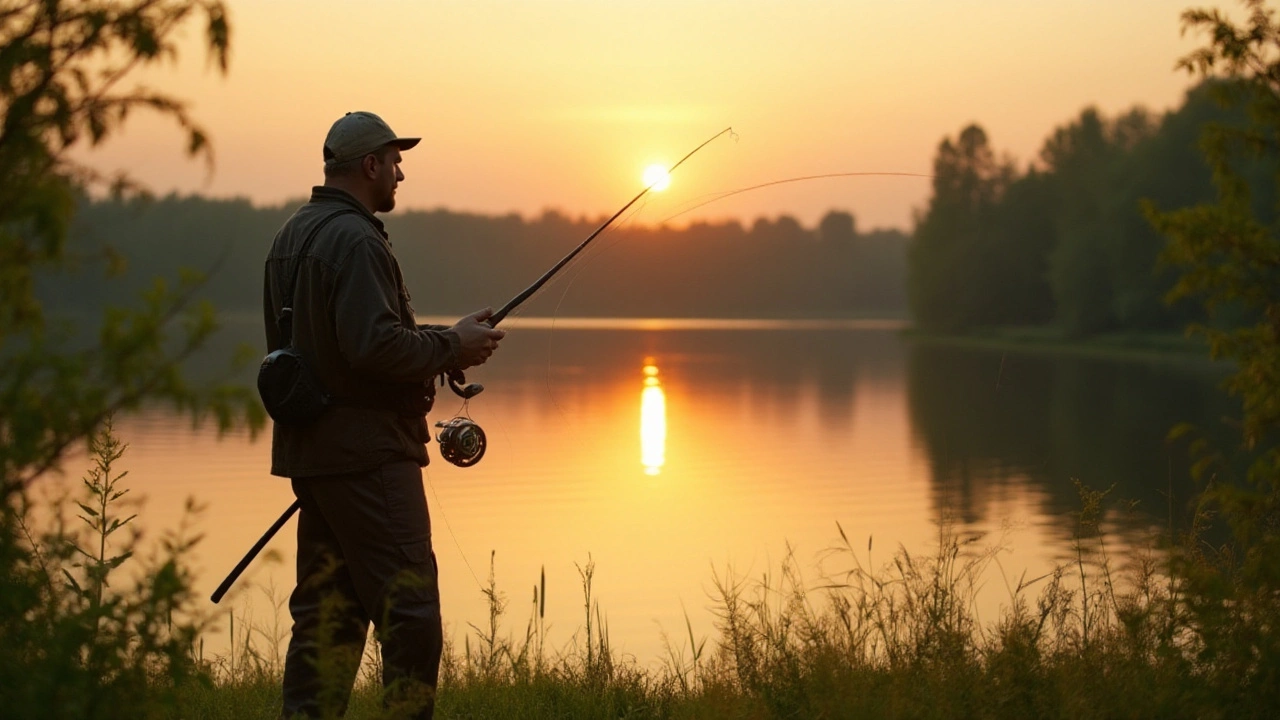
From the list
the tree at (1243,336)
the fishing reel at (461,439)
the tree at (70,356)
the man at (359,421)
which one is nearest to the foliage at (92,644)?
the tree at (70,356)

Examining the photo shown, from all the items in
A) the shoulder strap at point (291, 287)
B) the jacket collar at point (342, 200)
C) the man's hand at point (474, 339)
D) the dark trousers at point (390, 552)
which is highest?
the jacket collar at point (342, 200)

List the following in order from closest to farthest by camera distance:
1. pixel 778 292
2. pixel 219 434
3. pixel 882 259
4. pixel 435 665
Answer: pixel 219 434
pixel 435 665
pixel 778 292
pixel 882 259

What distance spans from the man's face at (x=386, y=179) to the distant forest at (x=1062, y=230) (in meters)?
51.7

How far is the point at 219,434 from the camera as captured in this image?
2316mm

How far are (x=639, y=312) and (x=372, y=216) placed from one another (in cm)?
14040

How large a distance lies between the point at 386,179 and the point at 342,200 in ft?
0.48

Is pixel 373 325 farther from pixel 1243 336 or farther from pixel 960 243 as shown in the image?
pixel 960 243

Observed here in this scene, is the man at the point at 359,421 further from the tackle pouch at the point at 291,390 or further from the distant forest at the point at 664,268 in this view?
the distant forest at the point at 664,268

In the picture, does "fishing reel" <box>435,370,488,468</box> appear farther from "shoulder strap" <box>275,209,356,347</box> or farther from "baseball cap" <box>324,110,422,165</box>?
"baseball cap" <box>324,110,422,165</box>

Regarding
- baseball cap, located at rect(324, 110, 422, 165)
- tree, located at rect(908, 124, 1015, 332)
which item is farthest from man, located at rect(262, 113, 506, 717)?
tree, located at rect(908, 124, 1015, 332)

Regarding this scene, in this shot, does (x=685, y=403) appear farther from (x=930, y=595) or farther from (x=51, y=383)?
(x=51, y=383)

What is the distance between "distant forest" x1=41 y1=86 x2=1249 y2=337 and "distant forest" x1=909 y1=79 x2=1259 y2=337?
0.27 ft

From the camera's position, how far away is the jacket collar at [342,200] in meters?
3.88

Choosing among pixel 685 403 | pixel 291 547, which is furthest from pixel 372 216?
pixel 685 403
